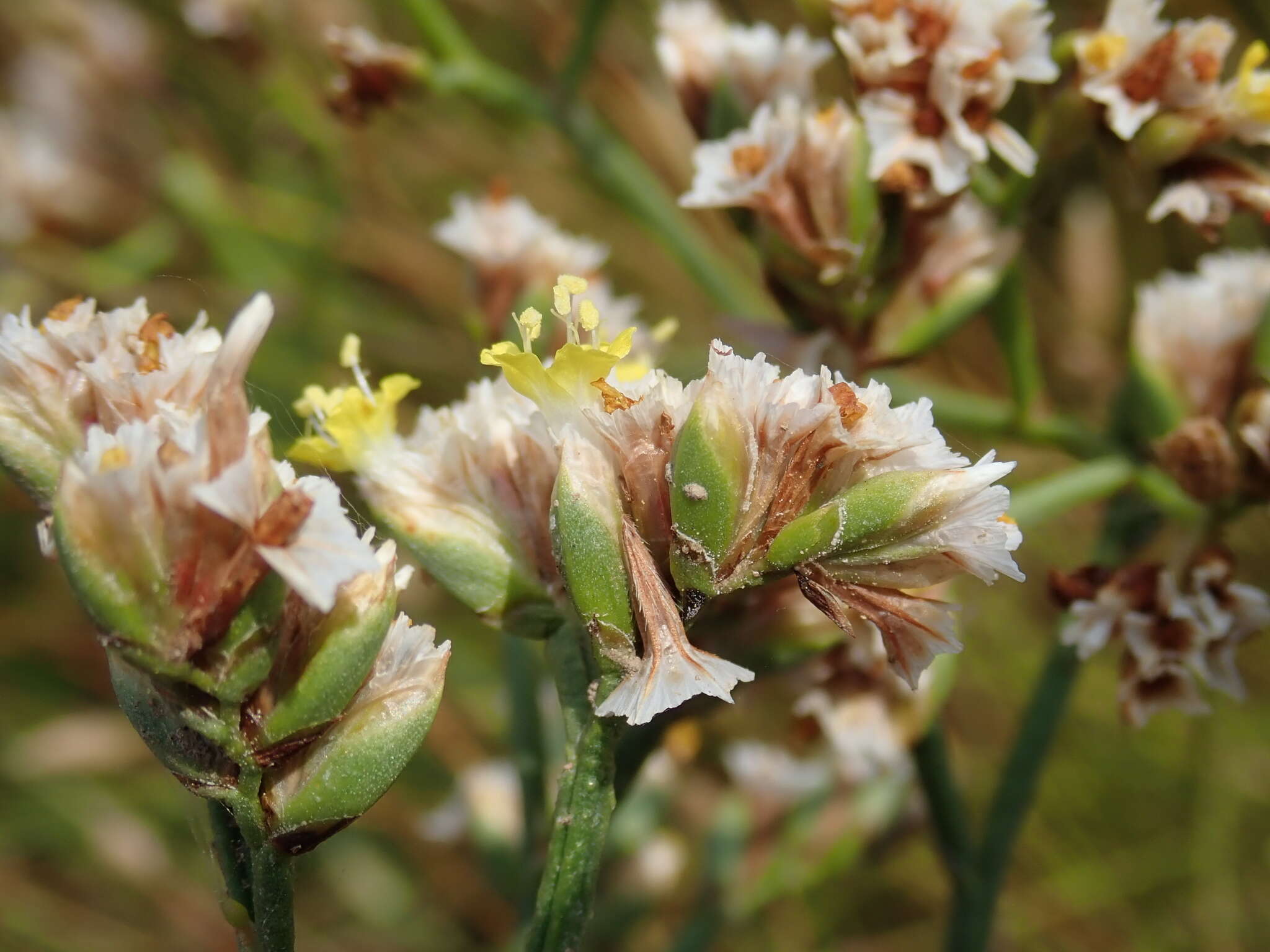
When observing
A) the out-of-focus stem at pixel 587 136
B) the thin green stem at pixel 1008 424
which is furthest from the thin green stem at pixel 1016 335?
the out-of-focus stem at pixel 587 136

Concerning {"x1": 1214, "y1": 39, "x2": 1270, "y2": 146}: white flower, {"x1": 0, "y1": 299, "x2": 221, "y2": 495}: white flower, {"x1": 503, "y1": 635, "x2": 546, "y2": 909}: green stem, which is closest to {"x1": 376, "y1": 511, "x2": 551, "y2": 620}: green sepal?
{"x1": 0, "y1": 299, "x2": 221, "y2": 495}: white flower

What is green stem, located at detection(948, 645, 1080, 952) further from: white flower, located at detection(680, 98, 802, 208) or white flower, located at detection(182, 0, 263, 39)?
white flower, located at detection(182, 0, 263, 39)

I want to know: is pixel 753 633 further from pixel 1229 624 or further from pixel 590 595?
pixel 1229 624

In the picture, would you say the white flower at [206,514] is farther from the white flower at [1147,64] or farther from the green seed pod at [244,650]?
the white flower at [1147,64]

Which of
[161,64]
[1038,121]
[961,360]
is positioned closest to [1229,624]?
[1038,121]

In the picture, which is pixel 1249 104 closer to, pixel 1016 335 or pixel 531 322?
pixel 1016 335

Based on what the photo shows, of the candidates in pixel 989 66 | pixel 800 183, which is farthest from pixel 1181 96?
pixel 800 183
